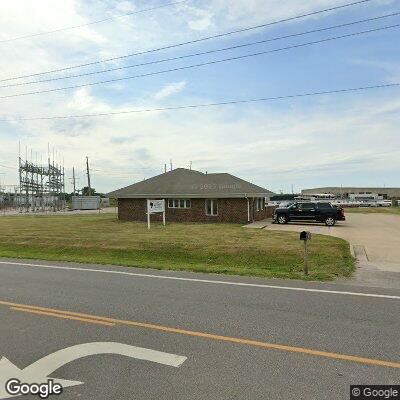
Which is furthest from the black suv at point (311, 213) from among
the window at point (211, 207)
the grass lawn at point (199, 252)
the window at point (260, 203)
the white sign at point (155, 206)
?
the grass lawn at point (199, 252)

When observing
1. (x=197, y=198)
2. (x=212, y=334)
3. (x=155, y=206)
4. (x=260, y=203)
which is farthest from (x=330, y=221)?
(x=212, y=334)

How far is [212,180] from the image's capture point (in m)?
35.7

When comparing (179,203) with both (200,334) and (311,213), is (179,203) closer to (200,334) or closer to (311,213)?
(311,213)

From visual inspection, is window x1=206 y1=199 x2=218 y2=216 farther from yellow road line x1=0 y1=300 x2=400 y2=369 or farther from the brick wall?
yellow road line x1=0 y1=300 x2=400 y2=369

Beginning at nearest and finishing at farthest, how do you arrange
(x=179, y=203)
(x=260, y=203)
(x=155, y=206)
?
(x=155, y=206) → (x=179, y=203) → (x=260, y=203)

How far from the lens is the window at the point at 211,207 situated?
32969mm

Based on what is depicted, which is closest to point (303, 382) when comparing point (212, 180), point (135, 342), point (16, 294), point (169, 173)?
point (135, 342)

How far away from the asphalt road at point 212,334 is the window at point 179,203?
914 inches

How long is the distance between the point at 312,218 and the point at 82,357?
88.7ft

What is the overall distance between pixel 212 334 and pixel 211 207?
2680cm

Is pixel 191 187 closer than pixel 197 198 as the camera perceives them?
No

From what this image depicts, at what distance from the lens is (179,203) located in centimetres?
3428

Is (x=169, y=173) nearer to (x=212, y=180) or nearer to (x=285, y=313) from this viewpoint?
(x=212, y=180)

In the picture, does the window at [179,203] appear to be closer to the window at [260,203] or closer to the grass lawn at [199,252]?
the window at [260,203]
